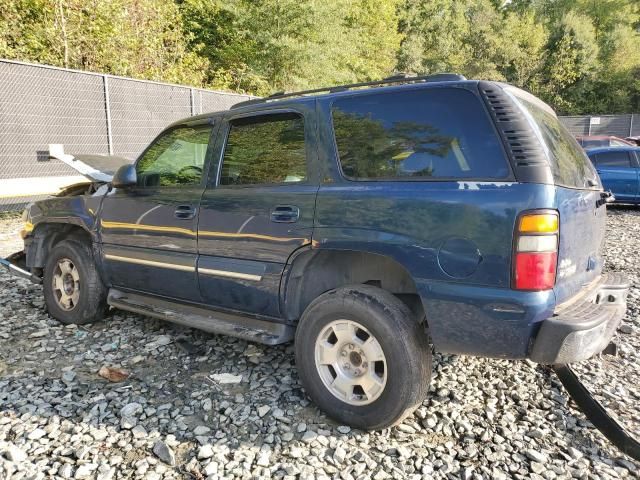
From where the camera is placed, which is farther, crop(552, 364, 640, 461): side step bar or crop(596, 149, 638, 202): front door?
crop(596, 149, 638, 202): front door

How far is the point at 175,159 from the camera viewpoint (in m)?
3.84

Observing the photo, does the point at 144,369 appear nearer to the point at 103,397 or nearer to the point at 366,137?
the point at 103,397

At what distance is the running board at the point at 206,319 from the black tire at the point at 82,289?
188mm

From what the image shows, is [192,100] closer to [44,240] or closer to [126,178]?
[44,240]

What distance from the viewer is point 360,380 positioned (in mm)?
2729

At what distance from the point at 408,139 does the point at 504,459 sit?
5.85 feet

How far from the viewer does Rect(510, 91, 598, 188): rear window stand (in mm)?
2518

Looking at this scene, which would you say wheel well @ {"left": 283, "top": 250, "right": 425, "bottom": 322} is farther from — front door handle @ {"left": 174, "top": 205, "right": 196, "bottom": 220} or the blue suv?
front door handle @ {"left": 174, "top": 205, "right": 196, "bottom": 220}

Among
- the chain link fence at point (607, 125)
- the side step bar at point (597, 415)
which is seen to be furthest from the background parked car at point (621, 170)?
the chain link fence at point (607, 125)

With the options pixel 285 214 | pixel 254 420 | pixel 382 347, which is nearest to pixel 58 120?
pixel 285 214

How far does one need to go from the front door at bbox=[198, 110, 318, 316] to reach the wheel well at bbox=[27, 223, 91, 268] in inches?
77.7

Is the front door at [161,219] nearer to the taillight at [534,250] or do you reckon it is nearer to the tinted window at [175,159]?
the tinted window at [175,159]

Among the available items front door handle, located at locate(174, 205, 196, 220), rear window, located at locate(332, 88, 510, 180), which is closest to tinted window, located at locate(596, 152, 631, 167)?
rear window, located at locate(332, 88, 510, 180)

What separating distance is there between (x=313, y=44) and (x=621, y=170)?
12.6 metres
